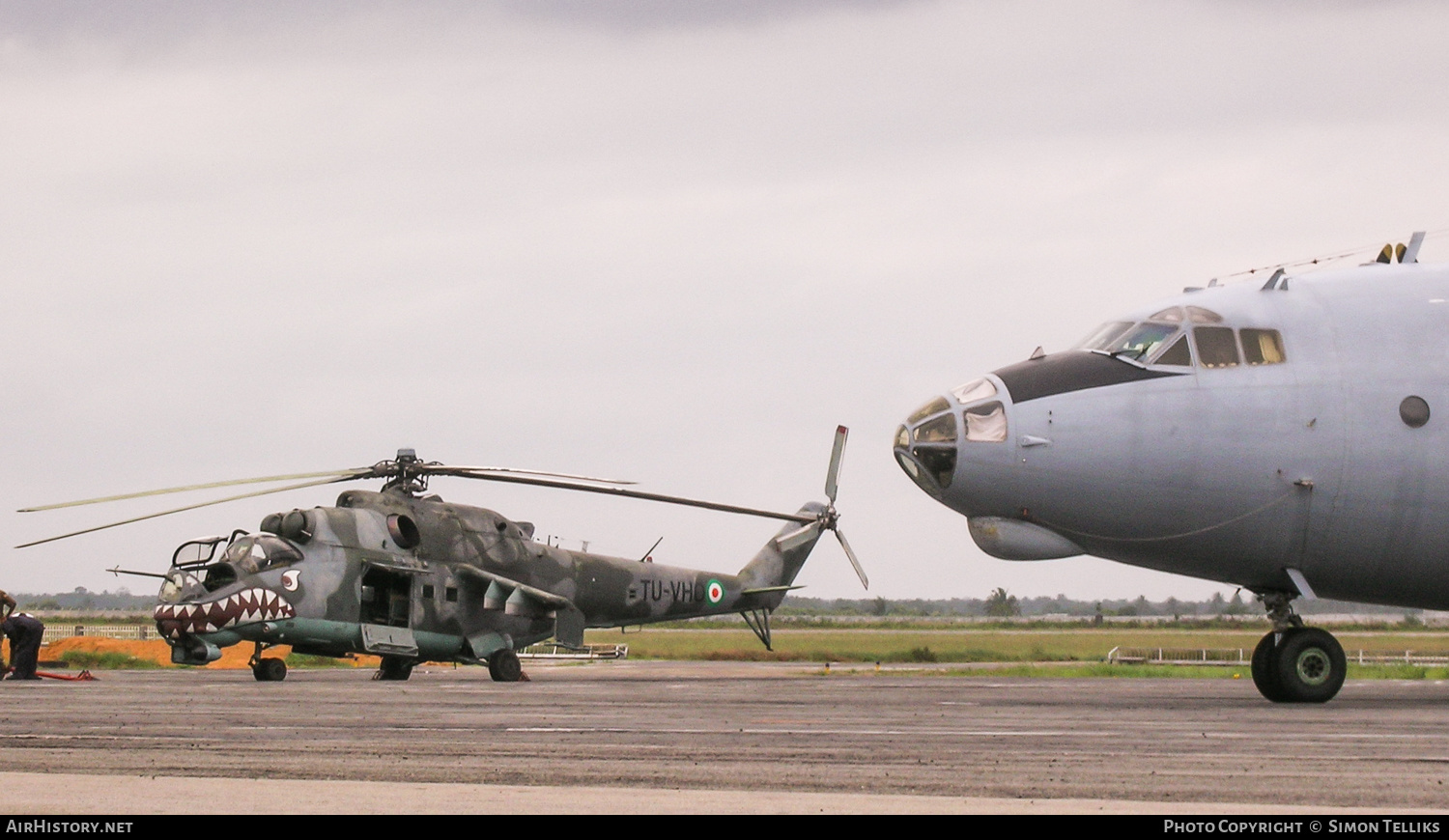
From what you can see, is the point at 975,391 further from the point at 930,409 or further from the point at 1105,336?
the point at 1105,336

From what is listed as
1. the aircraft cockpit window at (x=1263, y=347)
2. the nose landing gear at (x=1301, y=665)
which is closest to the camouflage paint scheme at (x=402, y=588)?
the nose landing gear at (x=1301, y=665)

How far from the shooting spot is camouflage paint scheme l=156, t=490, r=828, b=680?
29.3 metres

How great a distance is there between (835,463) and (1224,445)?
22.6 meters

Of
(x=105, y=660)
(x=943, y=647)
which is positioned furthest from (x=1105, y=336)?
(x=943, y=647)

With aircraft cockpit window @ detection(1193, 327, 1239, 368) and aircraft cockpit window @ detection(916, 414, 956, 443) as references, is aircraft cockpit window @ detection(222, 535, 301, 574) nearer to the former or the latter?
aircraft cockpit window @ detection(916, 414, 956, 443)

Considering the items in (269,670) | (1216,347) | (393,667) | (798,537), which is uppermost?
(1216,347)

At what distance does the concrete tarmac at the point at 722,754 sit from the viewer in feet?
28.1

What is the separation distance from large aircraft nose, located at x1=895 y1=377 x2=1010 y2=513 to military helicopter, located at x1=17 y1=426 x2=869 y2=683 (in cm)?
1119

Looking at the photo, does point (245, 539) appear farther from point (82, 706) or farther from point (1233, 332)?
point (1233, 332)

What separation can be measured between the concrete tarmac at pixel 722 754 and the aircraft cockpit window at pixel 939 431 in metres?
3.12

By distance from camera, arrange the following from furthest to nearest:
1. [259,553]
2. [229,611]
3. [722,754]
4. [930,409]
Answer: [259,553], [229,611], [930,409], [722,754]

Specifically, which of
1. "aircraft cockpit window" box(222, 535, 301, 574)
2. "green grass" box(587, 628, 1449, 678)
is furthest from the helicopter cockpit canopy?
"green grass" box(587, 628, 1449, 678)

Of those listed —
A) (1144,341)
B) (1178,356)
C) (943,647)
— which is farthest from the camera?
(943,647)

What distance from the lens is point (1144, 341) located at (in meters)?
18.4
